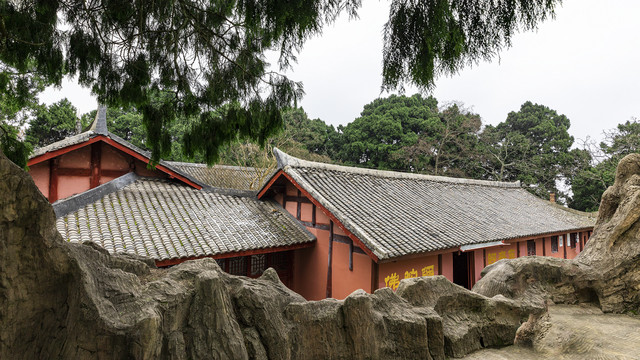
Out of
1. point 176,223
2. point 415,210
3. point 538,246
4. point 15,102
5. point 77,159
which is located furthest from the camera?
point 538,246

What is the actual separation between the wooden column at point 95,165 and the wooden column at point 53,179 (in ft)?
2.32

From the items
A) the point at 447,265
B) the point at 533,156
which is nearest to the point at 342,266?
the point at 447,265

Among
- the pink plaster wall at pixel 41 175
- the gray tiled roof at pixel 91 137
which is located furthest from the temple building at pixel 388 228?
the pink plaster wall at pixel 41 175

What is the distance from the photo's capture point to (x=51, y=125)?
2156 cm

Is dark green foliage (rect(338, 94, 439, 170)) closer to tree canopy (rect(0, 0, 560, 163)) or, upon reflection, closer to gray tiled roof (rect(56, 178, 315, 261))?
gray tiled roof (rect(56, 178, 315, 261))

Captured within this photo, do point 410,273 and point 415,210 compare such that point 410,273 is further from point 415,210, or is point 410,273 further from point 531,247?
point 531,247

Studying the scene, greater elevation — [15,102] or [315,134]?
[315,134]

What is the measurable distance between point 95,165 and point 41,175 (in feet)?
3.54

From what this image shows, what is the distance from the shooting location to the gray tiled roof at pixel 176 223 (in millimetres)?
6250

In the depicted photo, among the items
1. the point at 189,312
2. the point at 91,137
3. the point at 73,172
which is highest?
the point at 91,137

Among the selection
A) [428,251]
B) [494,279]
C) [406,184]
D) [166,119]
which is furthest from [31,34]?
[406,184]

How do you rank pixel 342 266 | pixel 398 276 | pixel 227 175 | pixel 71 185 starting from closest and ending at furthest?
pixel 398 276 → pixel 342 266 → pixel 71 185 → pixel 227 175

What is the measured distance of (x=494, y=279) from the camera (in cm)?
418

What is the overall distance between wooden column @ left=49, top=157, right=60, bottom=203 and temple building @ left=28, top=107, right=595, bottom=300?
19mm
